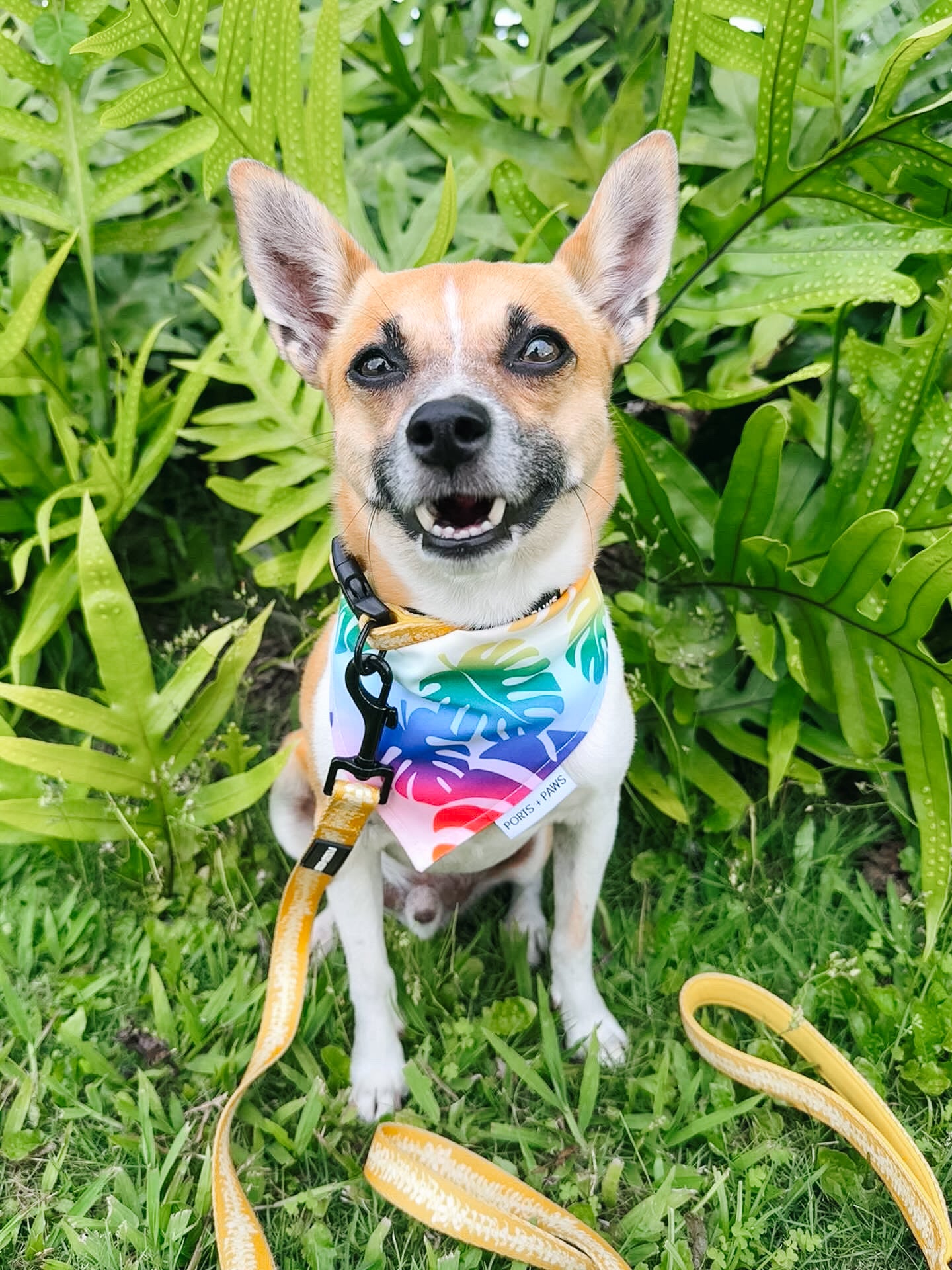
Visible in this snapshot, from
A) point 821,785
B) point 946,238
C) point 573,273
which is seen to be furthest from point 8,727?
point 946,238

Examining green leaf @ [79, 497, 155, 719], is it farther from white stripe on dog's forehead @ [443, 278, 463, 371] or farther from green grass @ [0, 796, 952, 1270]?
white stripe on dog's forehead @ [443, 278, 463, 371]

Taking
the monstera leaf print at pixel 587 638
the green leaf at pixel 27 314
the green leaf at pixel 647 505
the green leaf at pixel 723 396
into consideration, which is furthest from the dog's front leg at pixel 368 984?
the green leaf at pixel 27 314

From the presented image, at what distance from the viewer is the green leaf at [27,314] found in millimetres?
2920

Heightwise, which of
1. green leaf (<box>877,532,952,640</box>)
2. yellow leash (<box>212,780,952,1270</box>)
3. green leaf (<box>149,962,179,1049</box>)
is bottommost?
green leaf (<box>149,962,179,1049</box>)

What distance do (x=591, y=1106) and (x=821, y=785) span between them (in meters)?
1.29

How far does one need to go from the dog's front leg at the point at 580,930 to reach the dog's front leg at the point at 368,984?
0.52m

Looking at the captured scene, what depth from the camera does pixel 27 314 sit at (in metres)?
2.94

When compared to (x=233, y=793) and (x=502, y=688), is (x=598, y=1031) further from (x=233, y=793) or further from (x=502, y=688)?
(x=233, y=793)

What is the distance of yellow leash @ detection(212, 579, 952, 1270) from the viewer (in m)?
2.03

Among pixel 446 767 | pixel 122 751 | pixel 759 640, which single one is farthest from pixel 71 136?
pixel 759 640

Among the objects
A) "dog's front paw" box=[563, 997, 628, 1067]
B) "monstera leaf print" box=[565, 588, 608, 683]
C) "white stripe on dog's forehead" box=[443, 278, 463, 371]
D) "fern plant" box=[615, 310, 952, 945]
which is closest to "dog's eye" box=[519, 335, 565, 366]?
"white stripe on dog's forehead" box=[443, 278, 463, 371]

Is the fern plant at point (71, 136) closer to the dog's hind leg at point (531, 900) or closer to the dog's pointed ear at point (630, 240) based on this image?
the dog's pointed ear at point (630, 240)

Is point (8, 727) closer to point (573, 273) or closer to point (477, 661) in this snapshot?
point (477, 661)

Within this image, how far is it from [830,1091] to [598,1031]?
2.13 feet
